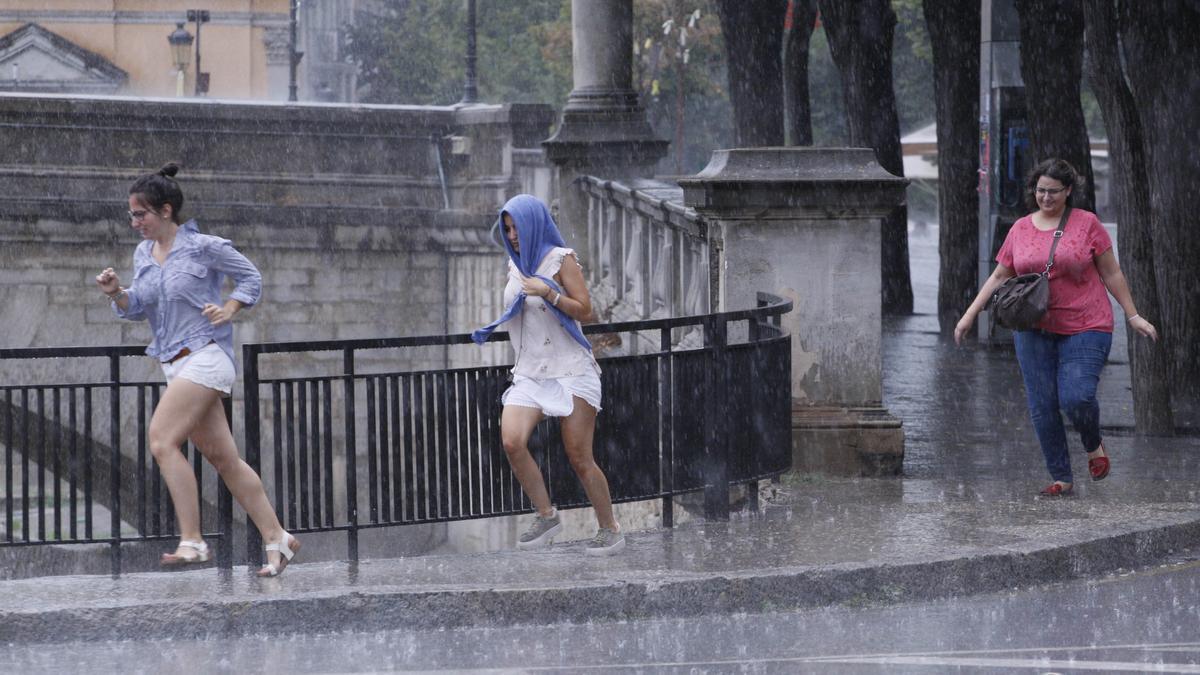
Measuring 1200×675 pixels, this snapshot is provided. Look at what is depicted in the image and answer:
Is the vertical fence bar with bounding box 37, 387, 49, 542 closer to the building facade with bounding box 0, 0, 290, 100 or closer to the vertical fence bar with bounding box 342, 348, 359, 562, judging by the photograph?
the vertical fence bar with bounding box 342, 348, 359, 562

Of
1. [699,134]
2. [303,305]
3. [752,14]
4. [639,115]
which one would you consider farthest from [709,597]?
[699,134]

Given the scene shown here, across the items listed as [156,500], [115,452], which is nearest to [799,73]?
[156,500]

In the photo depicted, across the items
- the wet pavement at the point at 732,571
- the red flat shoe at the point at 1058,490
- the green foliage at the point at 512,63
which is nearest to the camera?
the wet pavement at the point at 732,571

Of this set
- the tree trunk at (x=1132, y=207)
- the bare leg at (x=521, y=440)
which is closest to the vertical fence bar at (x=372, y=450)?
the bare leg at (x=521, y=440)

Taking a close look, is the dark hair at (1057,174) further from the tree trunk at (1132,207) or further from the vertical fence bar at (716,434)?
the tree trunk at (1132,207)

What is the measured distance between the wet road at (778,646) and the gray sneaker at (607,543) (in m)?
0.82

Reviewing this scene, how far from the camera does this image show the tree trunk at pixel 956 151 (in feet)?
66.6

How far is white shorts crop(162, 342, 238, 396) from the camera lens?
24.5 ft

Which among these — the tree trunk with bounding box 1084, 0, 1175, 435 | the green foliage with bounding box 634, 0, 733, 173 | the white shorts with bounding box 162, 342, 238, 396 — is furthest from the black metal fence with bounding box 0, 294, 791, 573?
the green foliage with bounding box 634, 0, 733, 173

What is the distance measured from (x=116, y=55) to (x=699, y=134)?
24.5 m

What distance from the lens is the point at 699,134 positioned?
70.8 metres

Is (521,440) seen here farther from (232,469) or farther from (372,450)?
(232,469)

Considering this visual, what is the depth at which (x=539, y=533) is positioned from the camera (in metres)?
8.16

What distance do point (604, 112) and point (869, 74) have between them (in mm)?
6101
